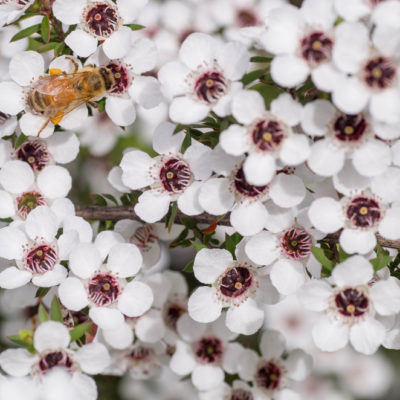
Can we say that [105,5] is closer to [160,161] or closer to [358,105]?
[160,161]

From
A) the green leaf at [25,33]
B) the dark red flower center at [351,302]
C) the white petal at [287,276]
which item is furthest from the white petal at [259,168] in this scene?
the green leaf at [25,33]

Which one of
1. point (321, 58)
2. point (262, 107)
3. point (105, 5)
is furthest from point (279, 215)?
point (105, 5)

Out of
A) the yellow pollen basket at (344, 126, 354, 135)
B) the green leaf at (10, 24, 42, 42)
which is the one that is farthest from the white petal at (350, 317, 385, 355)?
the green leaf at (10, 24, 42, 42)

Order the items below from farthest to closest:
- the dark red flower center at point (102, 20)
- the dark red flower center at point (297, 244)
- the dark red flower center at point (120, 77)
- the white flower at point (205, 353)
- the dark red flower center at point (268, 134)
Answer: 1. the white flower at point (205, 353)
2. the dark red flower center at point (120, 77)
3. the dark red flower center at point (102, 20)
4. the dark red flower center at point (297, 244)
5. the dark red flower center at point (268, 134)

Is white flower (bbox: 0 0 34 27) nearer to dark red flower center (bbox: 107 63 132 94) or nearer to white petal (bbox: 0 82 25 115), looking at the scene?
white petal (bbox: 0 82 25 115)

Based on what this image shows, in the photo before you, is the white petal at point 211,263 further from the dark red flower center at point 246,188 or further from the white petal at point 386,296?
the white petal at point 386,296

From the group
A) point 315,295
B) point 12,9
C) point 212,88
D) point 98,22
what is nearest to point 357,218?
point 315,295

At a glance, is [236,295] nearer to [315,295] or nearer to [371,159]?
[315,295]
